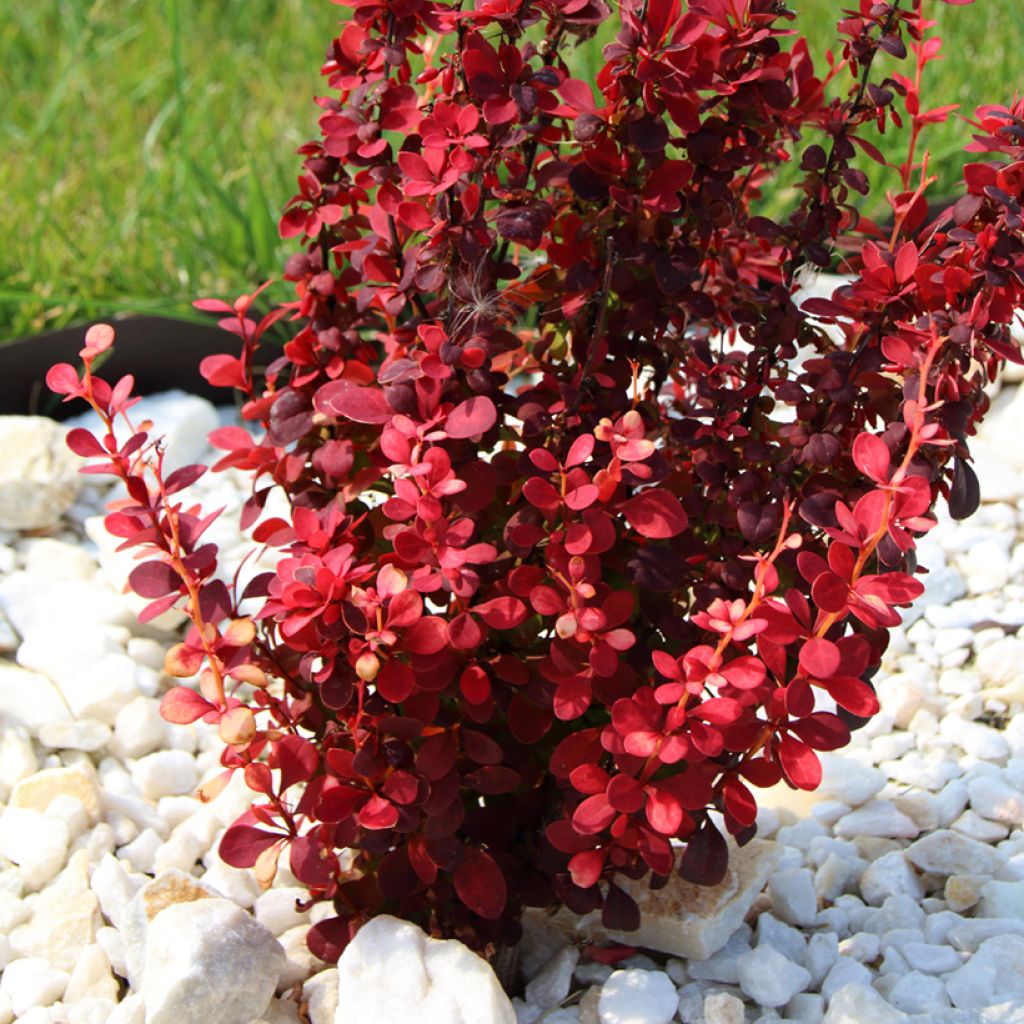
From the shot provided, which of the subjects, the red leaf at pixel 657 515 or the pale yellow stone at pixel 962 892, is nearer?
the red leaf at pixel 657 515

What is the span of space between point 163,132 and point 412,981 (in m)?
2.77

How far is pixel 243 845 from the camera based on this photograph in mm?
1340

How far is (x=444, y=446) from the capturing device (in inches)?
49.3

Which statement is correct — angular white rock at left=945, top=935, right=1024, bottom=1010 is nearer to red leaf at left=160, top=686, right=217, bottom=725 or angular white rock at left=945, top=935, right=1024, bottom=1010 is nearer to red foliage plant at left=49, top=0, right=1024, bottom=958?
red foliage plant at left=49, top=0, right=1024, bottom=958

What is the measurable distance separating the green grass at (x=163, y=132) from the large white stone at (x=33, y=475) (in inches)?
12.4

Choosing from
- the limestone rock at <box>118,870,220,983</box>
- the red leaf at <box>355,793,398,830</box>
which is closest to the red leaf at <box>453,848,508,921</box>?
the red leaf at <box>355,793,398,830</box>

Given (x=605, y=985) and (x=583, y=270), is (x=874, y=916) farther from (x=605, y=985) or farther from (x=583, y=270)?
(x=583, y=270)

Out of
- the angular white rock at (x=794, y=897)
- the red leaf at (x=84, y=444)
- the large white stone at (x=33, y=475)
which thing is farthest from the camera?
the large white stone at (x=33, y=475)

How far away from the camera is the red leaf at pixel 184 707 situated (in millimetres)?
1228

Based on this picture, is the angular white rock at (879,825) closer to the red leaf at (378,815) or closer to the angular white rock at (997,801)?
the angular white rock at (997,801)

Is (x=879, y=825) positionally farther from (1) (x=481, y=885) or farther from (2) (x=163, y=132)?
(2) (x=163, y=132)

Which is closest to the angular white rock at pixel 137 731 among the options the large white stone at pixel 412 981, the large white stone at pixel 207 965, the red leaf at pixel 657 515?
the large white stone at pixel 207 965

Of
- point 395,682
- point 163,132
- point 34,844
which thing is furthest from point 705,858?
point 163,132

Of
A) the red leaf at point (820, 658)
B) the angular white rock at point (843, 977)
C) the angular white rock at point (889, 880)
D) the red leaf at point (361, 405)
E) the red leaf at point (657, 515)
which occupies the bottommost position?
the angular white rock at point (889, 880)
